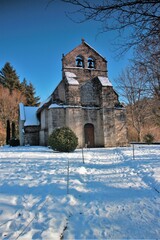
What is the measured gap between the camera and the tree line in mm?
35197

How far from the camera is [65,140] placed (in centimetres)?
1393

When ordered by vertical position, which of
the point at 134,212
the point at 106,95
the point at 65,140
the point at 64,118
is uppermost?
the point at 106,95

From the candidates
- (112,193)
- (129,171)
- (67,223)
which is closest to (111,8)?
(67,223)

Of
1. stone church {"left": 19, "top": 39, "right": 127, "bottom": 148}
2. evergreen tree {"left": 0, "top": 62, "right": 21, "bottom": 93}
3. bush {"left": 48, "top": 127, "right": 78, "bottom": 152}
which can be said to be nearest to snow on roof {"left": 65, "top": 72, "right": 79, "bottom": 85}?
stone church {"left": 19, "top": 39, "right": 127, "bottom": 148}

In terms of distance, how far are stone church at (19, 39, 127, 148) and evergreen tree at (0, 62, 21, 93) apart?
25.1 m

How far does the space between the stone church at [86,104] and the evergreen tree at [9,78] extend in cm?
2511

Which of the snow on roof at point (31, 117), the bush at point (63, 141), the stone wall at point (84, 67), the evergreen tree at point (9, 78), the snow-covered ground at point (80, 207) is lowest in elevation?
the snow-covered ground at point (80, 207)

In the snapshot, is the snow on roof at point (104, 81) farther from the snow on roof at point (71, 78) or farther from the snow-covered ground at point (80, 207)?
the snow-covered ground at point (80, 207)

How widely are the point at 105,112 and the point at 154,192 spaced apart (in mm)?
16039

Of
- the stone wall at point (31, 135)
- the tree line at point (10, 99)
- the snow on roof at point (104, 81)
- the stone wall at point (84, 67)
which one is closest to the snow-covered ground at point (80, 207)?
the snow on roof at point (104, 81)

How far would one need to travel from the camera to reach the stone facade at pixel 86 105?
1919 cm

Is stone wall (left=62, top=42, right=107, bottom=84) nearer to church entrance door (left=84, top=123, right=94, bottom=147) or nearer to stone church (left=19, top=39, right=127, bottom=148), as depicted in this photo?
stone church (left=19, top=39, right=127, bottom=148)

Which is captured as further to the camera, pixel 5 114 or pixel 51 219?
pixel 5 114

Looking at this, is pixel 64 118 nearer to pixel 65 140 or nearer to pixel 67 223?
pixel 65 140
